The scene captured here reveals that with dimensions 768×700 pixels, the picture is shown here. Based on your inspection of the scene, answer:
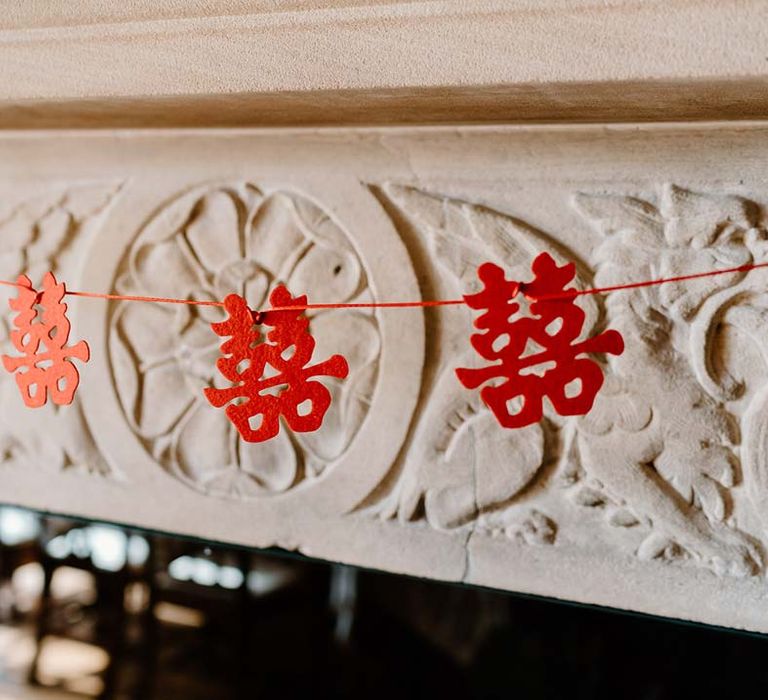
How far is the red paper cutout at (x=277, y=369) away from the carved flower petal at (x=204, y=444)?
1.15ft

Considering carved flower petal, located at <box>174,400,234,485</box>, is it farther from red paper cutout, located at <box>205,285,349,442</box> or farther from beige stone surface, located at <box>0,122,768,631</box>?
red paper cutout, located at <box>205,285,349,442</box>

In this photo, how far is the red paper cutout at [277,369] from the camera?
0.93 m

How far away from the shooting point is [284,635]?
5.72 ft

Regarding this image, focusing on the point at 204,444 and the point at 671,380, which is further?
the point at 204,444

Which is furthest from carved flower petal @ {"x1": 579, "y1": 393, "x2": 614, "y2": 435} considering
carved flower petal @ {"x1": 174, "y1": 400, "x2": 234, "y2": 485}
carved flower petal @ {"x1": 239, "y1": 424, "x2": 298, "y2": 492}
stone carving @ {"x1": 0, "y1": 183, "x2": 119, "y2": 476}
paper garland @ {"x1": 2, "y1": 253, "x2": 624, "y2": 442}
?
stone carving @ {"x1": 0, "y1": 183, "x2": 119, "y2": 476}

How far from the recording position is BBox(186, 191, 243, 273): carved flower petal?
4.21 feet

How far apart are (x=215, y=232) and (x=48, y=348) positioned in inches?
13.4

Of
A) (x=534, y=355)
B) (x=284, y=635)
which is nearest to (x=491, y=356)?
(x=534, y=355)

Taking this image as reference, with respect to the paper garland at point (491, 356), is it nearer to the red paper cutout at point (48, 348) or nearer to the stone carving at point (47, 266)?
the red paper cutout at point (48, 348)

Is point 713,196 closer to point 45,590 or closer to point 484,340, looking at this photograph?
point 484,340

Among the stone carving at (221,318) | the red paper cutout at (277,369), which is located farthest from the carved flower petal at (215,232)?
the red paper cutout at (277,369)

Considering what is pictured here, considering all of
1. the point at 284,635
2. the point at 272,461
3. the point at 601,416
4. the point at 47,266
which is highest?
the point at 47,266

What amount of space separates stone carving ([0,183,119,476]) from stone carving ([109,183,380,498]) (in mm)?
105

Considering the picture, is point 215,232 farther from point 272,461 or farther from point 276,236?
point 272,461
